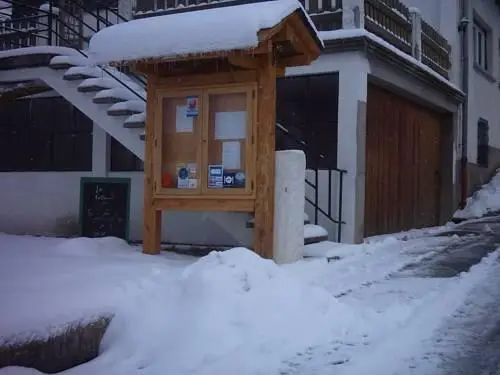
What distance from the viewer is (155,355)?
4.37 meters

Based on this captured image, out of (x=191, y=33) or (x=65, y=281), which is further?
(x=191, y=33)

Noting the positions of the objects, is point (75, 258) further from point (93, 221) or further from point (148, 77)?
point (93, 221)

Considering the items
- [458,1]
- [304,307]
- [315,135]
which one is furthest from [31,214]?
[458,1]

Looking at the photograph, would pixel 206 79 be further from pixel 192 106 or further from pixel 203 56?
pixel 203 56

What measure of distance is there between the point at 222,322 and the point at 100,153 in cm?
715

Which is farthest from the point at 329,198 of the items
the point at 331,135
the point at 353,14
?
the point at 353,14

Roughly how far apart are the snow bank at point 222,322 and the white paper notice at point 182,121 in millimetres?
2558

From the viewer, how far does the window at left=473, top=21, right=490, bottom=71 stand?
17.9 meters

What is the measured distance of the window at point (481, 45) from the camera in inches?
706

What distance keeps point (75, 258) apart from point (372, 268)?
12.5ft

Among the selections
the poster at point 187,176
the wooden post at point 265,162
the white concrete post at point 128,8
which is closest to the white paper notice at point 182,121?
the poster at point 187,176

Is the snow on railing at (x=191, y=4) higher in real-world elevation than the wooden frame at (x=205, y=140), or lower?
higher

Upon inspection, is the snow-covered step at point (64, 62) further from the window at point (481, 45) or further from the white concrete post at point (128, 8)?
the window at point (481, 45)

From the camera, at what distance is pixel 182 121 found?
26.0 ft
